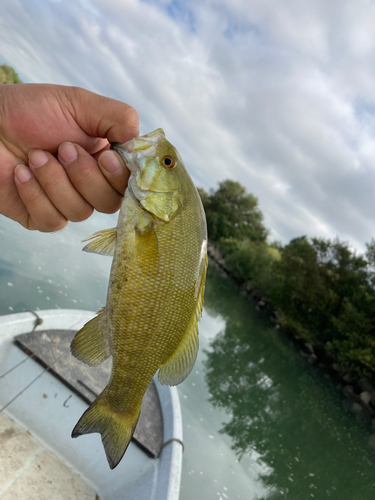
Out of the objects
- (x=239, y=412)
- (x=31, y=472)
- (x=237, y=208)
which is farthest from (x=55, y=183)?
(x=237, y=208)

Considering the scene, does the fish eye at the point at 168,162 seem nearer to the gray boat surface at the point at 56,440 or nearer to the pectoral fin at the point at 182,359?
the pectoral fin at the point at 182,359

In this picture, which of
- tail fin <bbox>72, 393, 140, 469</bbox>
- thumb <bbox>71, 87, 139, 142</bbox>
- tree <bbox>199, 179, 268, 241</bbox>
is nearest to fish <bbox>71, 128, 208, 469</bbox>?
tail fin <bbox>72, 393, 140, 469</bbox>

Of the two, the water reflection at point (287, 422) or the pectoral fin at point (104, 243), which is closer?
the pectoral fin at point (104, 243)

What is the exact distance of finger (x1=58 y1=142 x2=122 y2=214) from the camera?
1891mm

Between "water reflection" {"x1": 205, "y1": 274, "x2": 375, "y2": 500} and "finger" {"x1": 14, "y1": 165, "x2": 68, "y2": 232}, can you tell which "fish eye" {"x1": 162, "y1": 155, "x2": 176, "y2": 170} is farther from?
"water reflection" {"x1": 205, "y1": 274, "x2": 375, "y2": 500}

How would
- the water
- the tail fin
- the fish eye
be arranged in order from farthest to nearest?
the water
the fish eye
the tail fin

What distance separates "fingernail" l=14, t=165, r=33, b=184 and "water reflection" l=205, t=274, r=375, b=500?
8.94 m

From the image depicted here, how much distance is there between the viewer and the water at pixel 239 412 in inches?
297

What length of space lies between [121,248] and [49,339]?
3883mm

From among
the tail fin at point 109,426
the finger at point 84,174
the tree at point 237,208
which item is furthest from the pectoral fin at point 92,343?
the tree at point 237,208

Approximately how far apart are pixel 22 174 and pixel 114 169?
0.61 metres

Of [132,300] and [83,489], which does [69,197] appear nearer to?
[132,300]

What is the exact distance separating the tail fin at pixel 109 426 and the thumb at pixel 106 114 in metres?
1.59

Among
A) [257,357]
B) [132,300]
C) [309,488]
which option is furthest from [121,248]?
[257,357]
